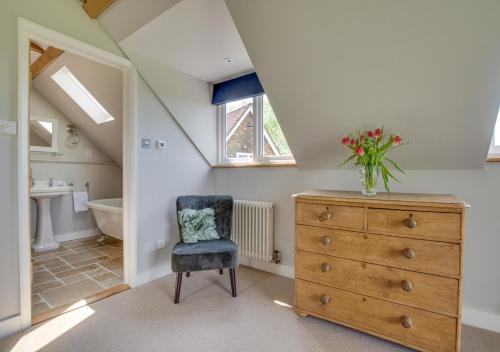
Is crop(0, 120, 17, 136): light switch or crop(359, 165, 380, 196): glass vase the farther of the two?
crop(359, 165, 380, 196): glass vase

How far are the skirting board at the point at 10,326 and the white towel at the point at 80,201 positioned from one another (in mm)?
2378

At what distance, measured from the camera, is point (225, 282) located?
8.04ft

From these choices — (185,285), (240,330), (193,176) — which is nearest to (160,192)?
(193,176)

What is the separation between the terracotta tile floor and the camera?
84.0 inches

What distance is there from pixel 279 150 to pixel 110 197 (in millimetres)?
3176

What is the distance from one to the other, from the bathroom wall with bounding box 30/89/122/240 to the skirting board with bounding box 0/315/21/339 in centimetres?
227

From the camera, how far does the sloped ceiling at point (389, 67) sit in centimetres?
128

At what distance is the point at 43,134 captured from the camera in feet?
11.6

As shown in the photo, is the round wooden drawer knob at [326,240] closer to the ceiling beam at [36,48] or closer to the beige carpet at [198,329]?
the beige carpet at [198,329]

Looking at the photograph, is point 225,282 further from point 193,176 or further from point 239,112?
point 239,112

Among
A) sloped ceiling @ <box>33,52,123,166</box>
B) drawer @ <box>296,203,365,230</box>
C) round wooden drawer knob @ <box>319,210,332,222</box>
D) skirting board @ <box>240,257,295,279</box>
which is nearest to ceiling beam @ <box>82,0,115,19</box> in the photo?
sloped ceiling @ <box>33,52,123,166</box>

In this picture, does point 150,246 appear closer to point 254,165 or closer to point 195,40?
point 254,165

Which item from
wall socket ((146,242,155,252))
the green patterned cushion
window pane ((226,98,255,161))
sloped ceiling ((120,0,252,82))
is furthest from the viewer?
window pane ((226,98,255,161))

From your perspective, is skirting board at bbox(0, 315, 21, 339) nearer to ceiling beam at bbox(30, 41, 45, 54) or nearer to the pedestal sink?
the pedestal sink
